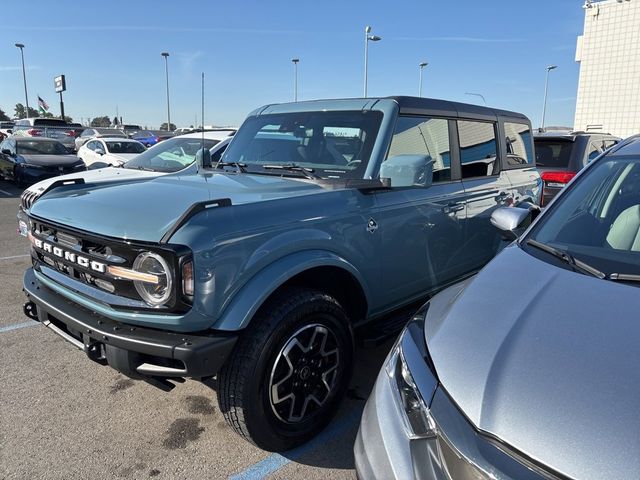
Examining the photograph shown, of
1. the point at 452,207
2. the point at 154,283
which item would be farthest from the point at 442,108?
the point at 154,283

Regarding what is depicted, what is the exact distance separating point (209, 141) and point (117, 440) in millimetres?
6325

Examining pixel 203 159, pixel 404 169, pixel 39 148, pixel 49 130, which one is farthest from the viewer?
pixel 49 130

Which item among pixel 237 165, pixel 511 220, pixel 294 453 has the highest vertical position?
pixel 237 165

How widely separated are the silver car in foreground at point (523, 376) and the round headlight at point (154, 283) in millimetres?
1075

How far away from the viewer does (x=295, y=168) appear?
3398mm

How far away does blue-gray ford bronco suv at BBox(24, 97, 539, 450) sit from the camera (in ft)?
7.27

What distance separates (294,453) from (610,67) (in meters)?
27.9

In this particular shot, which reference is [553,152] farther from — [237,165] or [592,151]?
[237,165]

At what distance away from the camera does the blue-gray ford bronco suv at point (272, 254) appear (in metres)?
2.22

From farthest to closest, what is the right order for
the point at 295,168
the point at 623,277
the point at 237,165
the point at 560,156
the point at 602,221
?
the point at 560,156 < the point at 237,165 < the point at 295,168 < the point at 602,221 < the point at 623,277

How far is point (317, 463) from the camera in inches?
102

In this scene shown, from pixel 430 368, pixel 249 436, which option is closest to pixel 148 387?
pixel 249 436

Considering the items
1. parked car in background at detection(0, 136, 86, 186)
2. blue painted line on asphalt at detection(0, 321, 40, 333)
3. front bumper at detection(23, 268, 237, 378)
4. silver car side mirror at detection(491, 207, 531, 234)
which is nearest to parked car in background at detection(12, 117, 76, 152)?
parked car in background at detection(0, 136, 86, 186)

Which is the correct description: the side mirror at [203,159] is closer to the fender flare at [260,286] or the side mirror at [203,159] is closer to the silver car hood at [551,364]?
the fender flare at [260,286]
